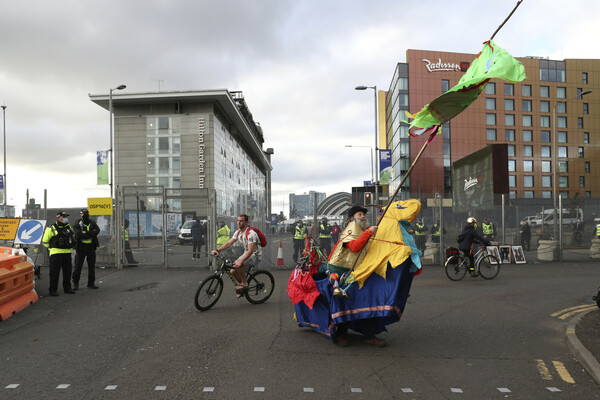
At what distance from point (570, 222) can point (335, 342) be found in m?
15.8

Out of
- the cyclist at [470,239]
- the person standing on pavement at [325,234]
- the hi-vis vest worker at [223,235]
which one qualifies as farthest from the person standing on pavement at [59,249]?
the cyclist at [470,239]

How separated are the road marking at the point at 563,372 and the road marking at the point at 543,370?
0.11 metres

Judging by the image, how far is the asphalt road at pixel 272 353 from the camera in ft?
13.5

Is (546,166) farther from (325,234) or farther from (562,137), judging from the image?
(325,234)

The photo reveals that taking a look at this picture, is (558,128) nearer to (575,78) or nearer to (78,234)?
(575,78)

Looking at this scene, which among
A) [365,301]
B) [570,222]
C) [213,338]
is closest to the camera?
[365,301]

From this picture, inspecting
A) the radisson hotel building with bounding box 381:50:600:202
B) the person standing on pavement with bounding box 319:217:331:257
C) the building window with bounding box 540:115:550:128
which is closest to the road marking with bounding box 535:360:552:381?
the person standing on pavement with bounding box 319:217:331:257

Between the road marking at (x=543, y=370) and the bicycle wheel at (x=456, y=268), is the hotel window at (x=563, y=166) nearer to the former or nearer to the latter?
the bicycle wheel at (x=456, y=268)

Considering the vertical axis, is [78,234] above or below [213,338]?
above

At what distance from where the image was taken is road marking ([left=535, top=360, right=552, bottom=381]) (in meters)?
4.43

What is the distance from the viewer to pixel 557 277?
39.8 ft

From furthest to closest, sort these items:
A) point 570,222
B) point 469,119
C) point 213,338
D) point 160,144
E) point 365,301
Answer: point 469,119, point 160,144, point 570,222, point 213,338, point 365,301

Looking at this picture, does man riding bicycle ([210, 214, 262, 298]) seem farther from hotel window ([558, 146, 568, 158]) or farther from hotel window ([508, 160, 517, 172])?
hotel window ([558, 146, 568, 158])

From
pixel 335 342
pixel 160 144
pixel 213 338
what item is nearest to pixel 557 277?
pixel 335 342
